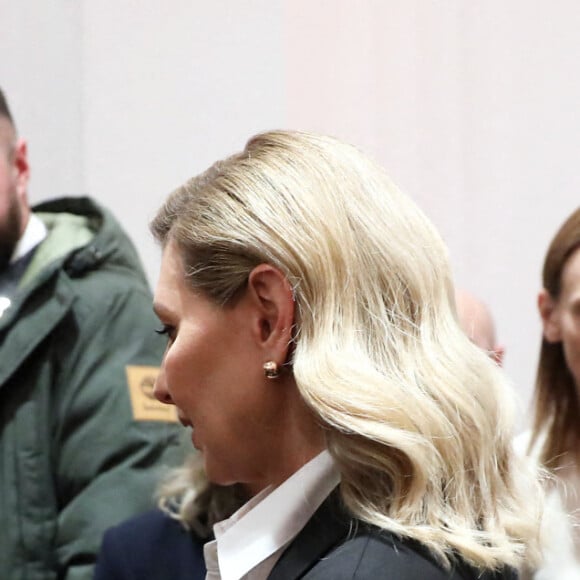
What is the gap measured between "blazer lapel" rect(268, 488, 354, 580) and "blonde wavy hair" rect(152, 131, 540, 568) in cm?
3

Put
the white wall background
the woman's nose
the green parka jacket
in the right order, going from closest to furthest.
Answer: the woman's nose < the green parka jacket < the white wall background

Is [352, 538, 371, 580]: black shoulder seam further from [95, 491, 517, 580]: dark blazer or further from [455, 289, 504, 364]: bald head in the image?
[455, 289, 504, 364]: bald head

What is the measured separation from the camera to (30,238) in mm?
2379

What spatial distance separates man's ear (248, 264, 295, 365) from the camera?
3.81 feet

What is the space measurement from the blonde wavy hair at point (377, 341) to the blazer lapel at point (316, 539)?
3 cm

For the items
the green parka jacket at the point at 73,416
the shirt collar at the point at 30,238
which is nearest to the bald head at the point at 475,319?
the green parka jacket at the point at 73,416

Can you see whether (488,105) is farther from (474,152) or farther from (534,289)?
(534,289)

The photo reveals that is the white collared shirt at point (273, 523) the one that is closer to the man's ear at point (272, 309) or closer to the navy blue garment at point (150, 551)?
the man's ear at point (272, 309)

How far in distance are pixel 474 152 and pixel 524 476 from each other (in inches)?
71.6

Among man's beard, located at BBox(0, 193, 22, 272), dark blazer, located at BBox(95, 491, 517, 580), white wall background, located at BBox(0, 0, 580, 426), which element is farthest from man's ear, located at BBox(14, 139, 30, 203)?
dark blazer, located at BBox(95, 491, 517, 580)

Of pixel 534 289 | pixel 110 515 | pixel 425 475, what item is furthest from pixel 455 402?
pixel 534 289

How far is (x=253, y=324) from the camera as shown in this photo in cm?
119

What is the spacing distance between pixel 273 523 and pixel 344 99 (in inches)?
75.1

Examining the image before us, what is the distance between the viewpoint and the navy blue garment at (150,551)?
189cm
